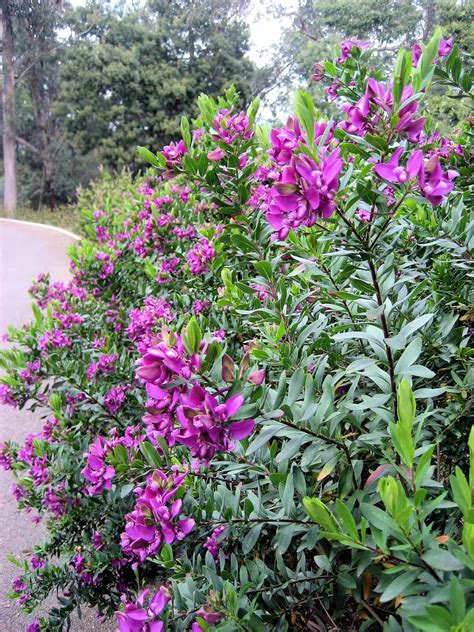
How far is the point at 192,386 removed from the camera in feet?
2.73

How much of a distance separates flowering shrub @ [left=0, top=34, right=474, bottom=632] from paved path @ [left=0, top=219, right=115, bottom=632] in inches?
30.2

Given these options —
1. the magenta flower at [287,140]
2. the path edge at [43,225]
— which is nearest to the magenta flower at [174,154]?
the magenta flower at [287,140]

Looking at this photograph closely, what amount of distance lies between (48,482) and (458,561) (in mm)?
1853

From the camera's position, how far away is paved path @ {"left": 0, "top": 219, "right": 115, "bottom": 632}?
2583 mm

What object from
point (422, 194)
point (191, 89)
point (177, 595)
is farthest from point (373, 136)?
point (191, 89)

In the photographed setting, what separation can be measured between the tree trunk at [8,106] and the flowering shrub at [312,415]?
21018 mm

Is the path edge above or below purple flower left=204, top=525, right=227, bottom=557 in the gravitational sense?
below

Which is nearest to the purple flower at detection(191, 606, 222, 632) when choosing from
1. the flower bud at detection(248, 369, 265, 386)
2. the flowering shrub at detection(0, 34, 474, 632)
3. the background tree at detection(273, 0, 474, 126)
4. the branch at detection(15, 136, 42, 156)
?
the flowering shrub at detection(0, 34, 474, 632)

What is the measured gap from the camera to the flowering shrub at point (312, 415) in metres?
0.79

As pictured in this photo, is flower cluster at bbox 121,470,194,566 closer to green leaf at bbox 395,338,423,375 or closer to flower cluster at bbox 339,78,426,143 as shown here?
green leaf at bbox 395,338,423,375

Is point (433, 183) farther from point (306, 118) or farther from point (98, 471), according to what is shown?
point (98, 471)

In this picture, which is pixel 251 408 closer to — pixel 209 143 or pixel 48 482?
pixel 48 482

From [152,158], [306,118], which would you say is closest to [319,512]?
[306,118]

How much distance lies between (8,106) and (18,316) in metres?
18.3
